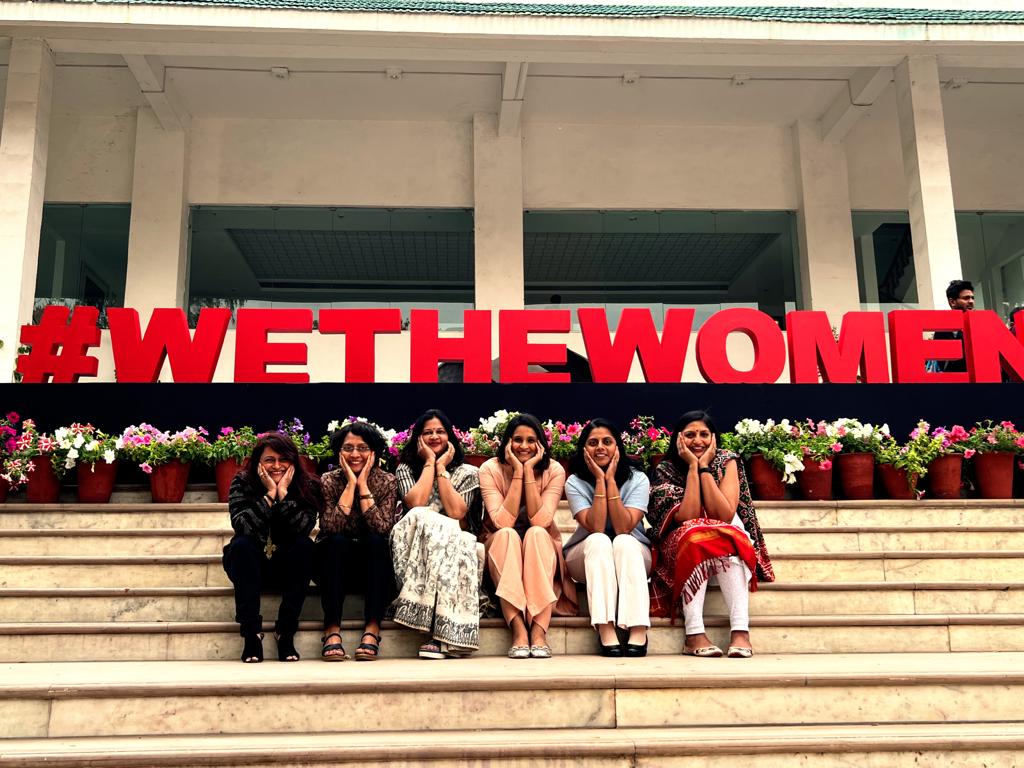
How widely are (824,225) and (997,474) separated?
642 cm

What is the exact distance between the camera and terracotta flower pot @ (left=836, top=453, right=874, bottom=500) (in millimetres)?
5805

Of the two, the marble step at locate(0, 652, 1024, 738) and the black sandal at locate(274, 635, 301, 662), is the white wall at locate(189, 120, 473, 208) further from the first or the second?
the marble step at locate(0, 652, 1024, 738)

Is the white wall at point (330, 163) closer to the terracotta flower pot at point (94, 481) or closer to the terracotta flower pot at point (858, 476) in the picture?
the terracotta flower pot at point (94, 481)

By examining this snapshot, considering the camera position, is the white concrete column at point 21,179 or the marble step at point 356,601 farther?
the white concrete column at point 21,179

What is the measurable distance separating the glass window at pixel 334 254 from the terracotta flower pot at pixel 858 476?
638cm

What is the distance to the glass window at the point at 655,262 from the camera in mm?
11594

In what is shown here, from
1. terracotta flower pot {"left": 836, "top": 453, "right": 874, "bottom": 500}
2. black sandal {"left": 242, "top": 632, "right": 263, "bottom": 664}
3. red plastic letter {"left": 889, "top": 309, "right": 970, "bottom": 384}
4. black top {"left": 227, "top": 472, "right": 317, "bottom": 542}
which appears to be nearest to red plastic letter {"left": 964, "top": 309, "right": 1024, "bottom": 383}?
red plastic letter {"left": 889, "top": 309, "right": 970, "bottom": 384}

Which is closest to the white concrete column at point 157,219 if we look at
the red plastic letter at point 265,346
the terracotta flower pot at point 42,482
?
the red plastic letter at point 265,346

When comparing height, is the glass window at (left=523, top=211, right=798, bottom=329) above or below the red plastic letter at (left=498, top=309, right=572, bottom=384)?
above

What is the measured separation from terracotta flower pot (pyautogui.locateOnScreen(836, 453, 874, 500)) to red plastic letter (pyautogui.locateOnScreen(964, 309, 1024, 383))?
191 cm

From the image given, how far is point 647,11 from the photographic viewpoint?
9305 millimetres

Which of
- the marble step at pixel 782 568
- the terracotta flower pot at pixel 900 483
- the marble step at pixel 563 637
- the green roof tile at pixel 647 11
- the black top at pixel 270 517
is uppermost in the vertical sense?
the green roof tile at pixel 647 11

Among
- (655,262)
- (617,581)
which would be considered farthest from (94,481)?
(655,262)

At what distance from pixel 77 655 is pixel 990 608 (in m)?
4.17
